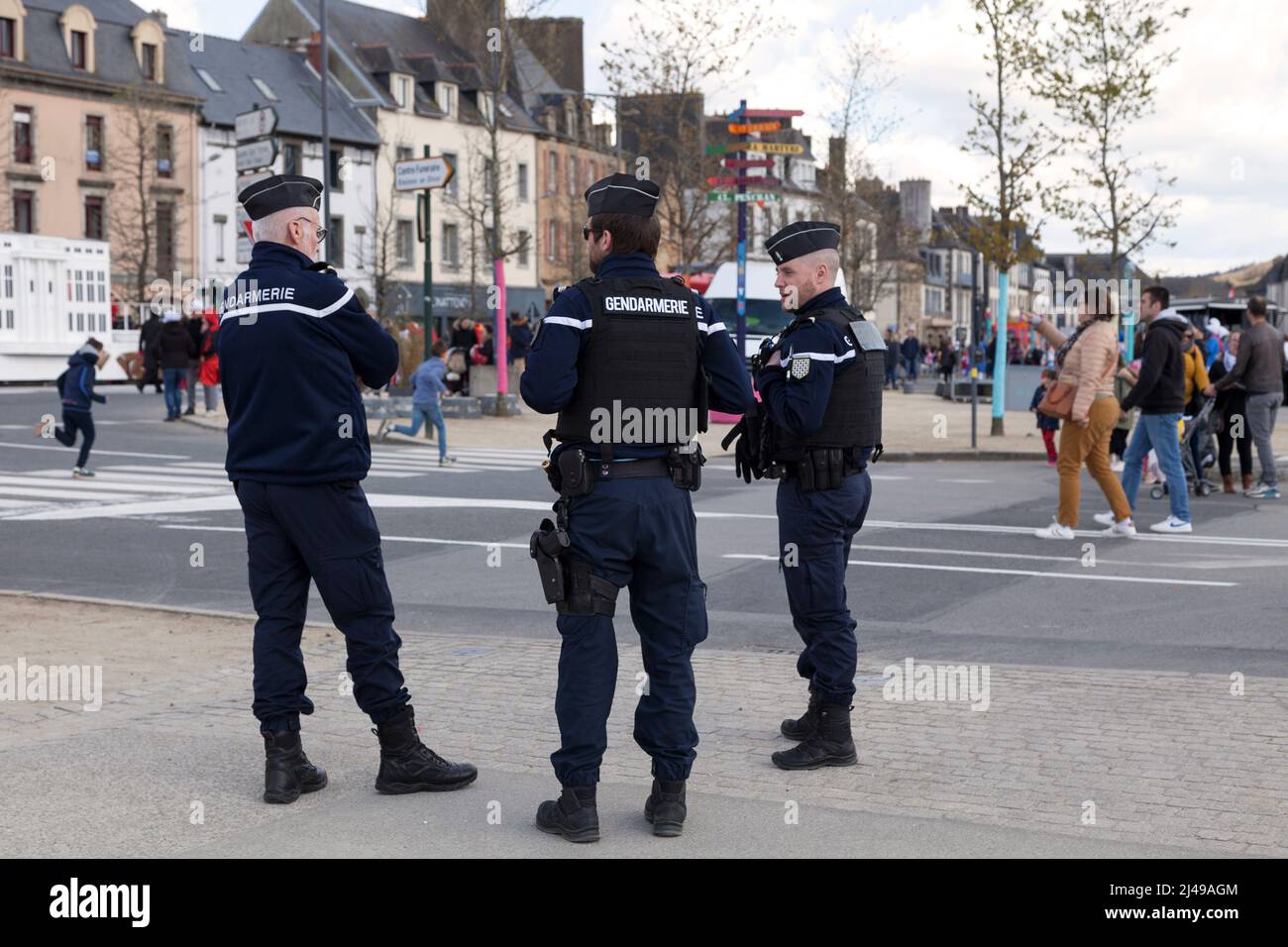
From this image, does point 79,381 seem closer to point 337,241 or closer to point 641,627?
point 641,627

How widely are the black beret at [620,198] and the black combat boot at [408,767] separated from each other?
6.06 ft

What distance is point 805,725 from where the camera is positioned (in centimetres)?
596

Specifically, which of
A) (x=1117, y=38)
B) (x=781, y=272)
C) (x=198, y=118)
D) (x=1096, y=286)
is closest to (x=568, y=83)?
(x=198, y=118)

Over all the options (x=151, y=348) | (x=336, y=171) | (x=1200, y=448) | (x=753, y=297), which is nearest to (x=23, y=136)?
(x=336, y=171)

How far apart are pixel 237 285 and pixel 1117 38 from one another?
24.4 m

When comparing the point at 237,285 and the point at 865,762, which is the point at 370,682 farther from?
the point at 865,762

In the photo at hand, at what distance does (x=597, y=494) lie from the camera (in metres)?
4.90

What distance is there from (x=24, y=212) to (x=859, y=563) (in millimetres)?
46775

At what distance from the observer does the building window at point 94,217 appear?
2099 inches

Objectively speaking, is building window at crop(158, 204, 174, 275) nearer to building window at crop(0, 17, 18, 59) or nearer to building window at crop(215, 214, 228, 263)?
building window at crop(215, 214, 228, 263)

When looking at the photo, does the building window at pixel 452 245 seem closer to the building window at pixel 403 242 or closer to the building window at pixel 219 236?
the building window at pixel 403 242

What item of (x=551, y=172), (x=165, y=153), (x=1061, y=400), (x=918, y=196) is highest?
(x=918, y=196)

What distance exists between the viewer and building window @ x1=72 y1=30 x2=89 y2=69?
174ft

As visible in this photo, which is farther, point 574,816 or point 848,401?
point 848,401
